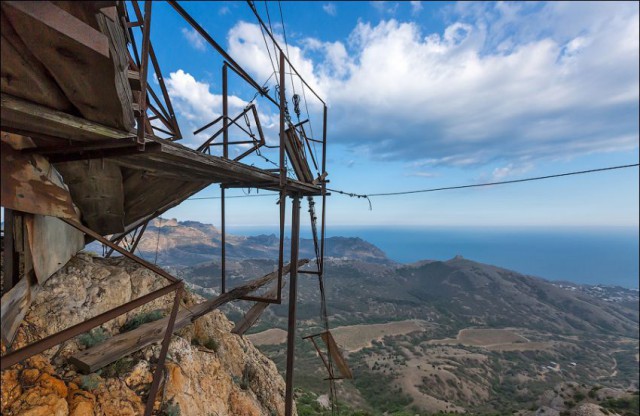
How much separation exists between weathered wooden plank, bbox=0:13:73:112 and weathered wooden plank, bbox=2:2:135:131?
0.08 meters

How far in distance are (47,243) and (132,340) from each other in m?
2.64

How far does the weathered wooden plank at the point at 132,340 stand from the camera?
4.85 m

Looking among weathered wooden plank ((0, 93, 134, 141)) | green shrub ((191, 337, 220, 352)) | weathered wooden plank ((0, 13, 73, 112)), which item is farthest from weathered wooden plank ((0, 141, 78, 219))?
green shrub ((191, 337, 220, 352))

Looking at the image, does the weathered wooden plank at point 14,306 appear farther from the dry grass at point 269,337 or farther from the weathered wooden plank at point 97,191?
the dry grass at point 269,337

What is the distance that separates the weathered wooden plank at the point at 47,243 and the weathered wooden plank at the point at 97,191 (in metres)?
0.47

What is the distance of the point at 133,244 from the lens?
7996 mm

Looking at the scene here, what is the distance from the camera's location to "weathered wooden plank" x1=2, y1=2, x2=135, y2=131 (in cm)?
202

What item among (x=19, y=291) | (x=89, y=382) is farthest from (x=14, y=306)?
(x=89, y=382)

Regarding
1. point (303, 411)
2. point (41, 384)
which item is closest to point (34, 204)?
point (41, 384)

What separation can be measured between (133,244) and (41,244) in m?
4.31

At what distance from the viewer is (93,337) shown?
559 cm

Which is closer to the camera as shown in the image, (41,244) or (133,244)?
(41,244)

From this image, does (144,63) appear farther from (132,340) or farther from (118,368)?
(118,368)

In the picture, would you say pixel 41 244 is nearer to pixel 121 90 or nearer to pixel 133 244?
pixel 121 90
